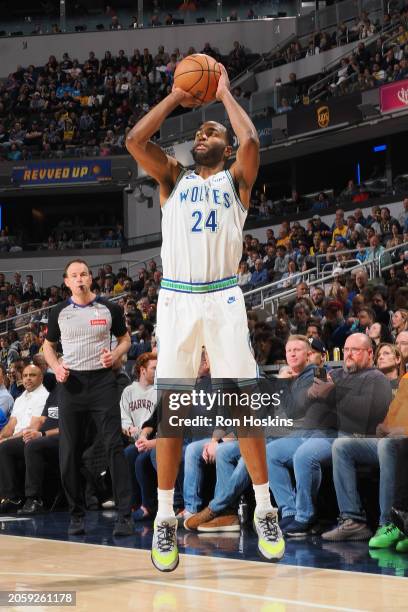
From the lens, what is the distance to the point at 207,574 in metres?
4.81

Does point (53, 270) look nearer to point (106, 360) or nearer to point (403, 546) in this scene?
point (106, 360)

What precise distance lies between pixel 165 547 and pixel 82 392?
211 centimetres

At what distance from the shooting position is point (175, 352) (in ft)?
15.3

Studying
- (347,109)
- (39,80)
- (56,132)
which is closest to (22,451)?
(347,109)

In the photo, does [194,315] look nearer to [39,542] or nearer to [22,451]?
[39,542]

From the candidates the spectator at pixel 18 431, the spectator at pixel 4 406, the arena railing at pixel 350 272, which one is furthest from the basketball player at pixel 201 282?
the arena railing at pixel 350 272

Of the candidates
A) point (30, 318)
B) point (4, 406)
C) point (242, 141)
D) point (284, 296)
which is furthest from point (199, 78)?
point (30, 318)

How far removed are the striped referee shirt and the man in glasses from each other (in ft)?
5.62

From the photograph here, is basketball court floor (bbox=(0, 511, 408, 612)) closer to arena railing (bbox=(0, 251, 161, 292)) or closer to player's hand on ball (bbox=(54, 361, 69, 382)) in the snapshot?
player's hand on ball (bbox=(54, 361, 69, 382))

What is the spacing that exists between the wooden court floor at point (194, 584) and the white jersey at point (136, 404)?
7.99ft

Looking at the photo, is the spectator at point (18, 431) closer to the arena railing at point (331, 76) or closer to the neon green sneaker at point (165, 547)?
the neon green sneaker at point (165, 547)

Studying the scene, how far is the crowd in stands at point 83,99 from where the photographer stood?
2772 centimetres

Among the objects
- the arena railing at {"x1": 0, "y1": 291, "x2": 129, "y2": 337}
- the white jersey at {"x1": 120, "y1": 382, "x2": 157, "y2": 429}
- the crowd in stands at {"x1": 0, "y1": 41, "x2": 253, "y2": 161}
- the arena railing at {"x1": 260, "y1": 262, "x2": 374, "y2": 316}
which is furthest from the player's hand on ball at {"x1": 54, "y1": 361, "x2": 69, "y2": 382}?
the crowd in stands at {"x1": 0, "y1": 41, "x2": 253, "y2": 161}

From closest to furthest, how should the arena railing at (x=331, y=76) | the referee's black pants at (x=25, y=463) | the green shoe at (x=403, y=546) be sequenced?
the green shoe at (x=403, y=546) < the referee's black pants at (x=25, y=463) < the arena railing at (x=331, y=76)
